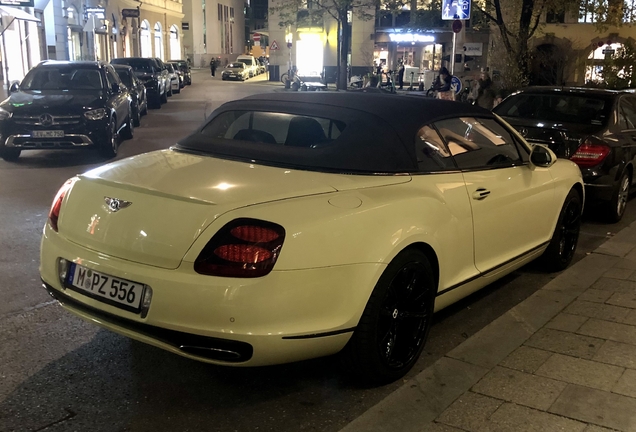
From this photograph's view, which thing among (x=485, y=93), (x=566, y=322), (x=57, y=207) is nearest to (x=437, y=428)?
(x=566, y=322)

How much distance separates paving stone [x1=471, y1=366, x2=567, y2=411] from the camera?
3.40m

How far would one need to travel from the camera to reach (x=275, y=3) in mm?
44344

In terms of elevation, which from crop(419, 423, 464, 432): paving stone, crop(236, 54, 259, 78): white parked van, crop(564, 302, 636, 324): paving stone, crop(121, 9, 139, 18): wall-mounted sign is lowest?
crop(564, 302, 636, 324): paving stone

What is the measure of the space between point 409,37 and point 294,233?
42165mm

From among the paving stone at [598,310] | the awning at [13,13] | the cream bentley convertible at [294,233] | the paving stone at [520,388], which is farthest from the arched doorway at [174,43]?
the paving stone at [520,388]

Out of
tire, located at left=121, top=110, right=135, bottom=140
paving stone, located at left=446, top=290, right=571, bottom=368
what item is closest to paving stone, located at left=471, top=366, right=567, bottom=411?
paving stone, located at left=446, top=290, right=571, bottom=368

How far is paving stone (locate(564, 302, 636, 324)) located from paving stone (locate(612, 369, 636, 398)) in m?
0.94

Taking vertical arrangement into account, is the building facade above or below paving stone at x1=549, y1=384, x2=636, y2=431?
above

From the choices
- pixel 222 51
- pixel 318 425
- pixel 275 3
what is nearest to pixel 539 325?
pixel 318 425

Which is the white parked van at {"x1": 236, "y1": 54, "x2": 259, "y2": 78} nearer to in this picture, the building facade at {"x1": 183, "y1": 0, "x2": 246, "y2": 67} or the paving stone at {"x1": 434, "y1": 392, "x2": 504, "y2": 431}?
the building facade at {"x1": 183, "y1": 0, "x2": 246, "y2": 67}

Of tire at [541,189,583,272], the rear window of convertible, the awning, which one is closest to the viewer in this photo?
the rear window of convertible

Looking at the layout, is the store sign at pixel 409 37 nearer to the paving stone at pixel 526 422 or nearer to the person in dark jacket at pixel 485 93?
Result: the person in dark jacket at pixel 485 93

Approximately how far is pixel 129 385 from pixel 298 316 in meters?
1.16

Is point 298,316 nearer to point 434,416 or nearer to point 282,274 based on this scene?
point 282,274
